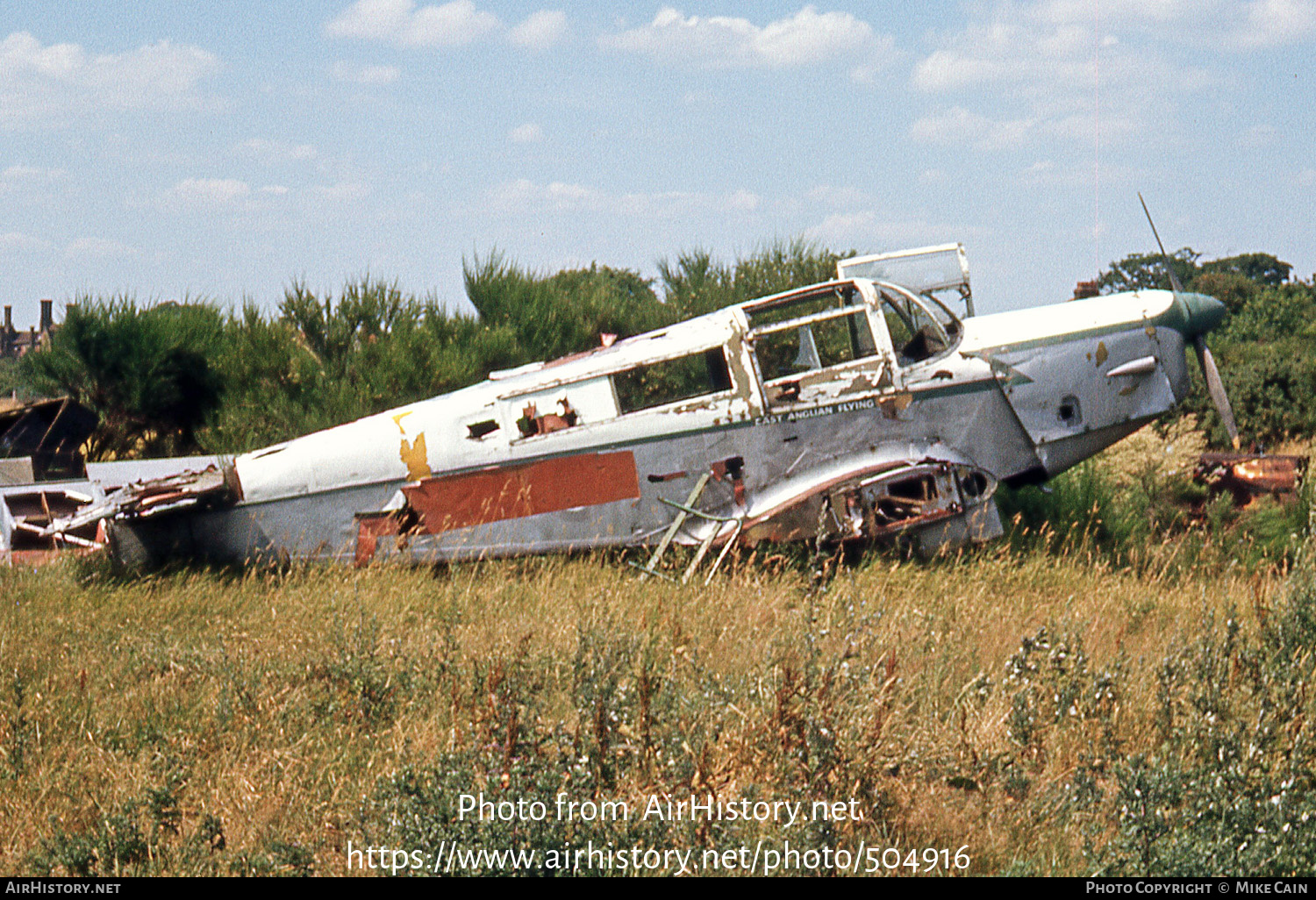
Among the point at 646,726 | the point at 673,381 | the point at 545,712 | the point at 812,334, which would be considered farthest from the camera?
the point at 673,381

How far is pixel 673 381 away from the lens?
1078 centimetres

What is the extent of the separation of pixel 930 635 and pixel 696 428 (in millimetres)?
2473

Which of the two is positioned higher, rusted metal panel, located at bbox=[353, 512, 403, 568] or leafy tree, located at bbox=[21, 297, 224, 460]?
leafy tree, located at bbox=[21, 297, 224, 460]

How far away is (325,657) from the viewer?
5.67 metres

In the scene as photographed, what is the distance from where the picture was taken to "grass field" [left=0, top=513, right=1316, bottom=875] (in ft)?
12.7

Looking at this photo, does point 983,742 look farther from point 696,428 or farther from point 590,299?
point 590,299

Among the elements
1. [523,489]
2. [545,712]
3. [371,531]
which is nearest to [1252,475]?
[523,489]

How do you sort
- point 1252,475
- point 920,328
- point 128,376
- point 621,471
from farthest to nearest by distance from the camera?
point 128,376 < point 1252,475 < point 920,328 < point 621,471

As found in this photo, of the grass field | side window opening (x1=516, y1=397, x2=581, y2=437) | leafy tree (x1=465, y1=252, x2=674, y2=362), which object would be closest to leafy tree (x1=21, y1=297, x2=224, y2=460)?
leafy tree (x1=465, y1=252, x2=674, y2=362)

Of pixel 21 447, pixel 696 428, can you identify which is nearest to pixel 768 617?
pixel 696 428

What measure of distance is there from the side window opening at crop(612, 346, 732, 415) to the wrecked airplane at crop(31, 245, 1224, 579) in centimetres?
19

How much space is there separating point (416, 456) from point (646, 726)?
3938mm

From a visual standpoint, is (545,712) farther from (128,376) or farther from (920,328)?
(128,376)

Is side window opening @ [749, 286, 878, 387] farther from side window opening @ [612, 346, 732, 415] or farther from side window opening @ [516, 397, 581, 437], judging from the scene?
side window opening @ [516, 397, 581, 437]
